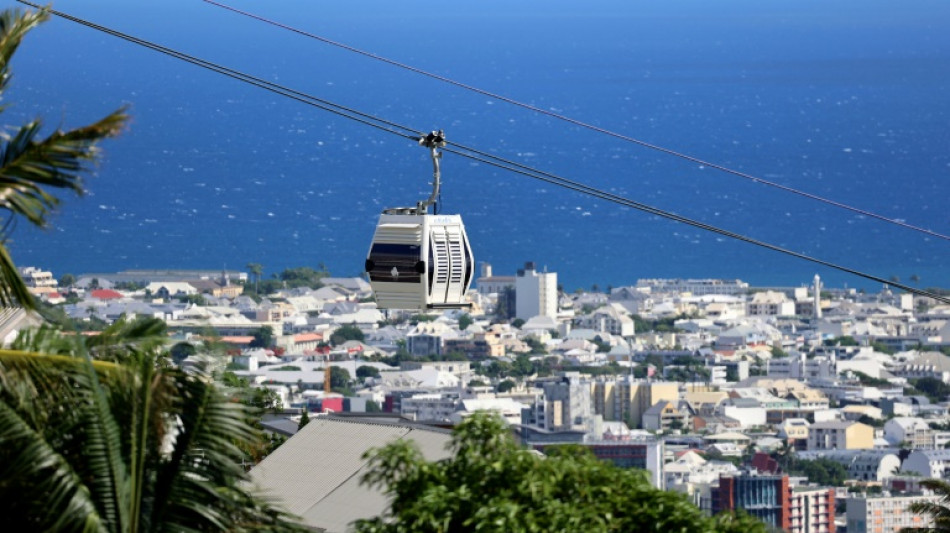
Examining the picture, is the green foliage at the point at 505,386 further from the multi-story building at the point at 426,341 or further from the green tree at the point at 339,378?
the multi-story building at the point at 426,341

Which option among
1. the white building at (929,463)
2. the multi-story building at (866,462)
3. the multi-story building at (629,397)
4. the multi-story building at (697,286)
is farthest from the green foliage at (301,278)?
the white building at (929,463)

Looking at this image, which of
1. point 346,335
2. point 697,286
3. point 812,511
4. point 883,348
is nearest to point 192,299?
point 346,335

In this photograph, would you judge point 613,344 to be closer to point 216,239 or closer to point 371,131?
point 216,239

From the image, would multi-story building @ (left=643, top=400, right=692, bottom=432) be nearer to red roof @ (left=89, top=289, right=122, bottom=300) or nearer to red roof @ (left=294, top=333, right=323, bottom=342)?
red roof @ (left=294, top=333, right=323, bottom=342)

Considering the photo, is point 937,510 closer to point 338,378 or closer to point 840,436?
point 840,436

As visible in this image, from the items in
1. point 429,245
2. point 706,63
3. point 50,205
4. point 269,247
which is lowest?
point 50,205

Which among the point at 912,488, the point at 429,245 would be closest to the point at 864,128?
the point at 912,488

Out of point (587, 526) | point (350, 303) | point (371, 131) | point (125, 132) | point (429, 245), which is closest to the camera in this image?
point (125, 132)

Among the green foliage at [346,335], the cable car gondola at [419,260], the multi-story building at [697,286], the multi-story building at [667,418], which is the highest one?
the multi-story building at [697,286]
